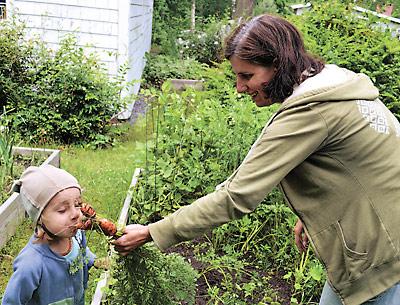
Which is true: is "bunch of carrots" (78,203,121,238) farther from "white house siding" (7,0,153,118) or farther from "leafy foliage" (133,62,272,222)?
"white house siding" (7,0,153,118)

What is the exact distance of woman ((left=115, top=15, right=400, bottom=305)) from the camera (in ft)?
6.19

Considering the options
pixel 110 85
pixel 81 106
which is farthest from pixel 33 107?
pixel 110 85

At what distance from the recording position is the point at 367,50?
289 inches

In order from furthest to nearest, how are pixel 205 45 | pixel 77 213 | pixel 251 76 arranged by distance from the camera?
pixel 205 45, pixel 77 213, pixel 251 76

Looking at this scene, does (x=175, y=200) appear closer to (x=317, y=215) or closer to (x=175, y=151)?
(x=175, y=151)

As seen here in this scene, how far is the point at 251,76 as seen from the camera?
204cm

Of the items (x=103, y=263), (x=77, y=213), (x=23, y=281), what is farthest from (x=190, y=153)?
(x=23, y=281)

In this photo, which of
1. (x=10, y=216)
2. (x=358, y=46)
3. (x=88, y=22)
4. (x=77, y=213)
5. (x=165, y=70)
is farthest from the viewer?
(x=165, y=70)

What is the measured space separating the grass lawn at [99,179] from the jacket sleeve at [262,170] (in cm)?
168

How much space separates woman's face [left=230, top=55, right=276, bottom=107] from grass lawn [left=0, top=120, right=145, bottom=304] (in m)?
1.95

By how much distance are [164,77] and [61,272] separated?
1051 centimetres

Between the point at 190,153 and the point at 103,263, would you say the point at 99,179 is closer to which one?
the point at 190,153

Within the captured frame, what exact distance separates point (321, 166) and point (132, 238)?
0.92m

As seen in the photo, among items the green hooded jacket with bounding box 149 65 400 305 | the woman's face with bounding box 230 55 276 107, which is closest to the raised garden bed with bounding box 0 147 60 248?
the green hooded jacket with bounding box 149 65 400 305
